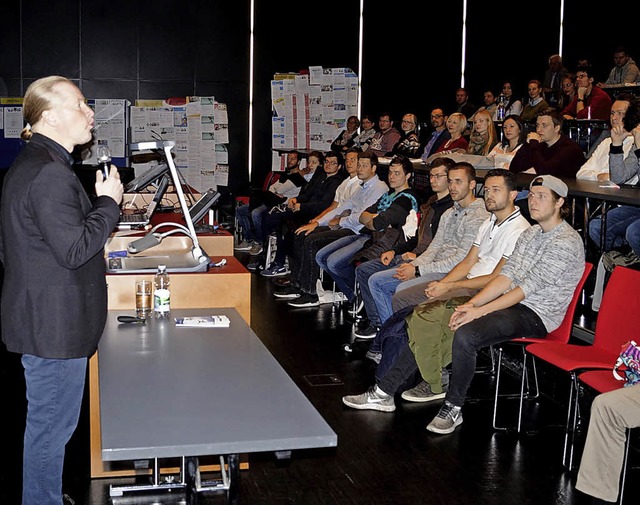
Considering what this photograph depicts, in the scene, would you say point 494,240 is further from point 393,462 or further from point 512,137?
point 512,137

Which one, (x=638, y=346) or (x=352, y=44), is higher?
(x=352, y=44)

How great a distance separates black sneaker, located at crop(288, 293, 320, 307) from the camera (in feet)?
23.7

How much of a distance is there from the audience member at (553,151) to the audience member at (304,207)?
2.15 m

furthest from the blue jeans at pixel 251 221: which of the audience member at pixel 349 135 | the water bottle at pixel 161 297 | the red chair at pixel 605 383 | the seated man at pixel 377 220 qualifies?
the red chair at pixel 605 383

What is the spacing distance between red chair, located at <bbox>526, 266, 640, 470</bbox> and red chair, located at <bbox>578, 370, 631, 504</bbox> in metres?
0.06

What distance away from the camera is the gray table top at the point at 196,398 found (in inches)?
80.8

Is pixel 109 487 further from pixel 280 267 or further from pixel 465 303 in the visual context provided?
pixel 280 267

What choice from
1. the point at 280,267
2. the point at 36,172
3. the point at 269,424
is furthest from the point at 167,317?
the point at 280,267

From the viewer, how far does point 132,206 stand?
666 centimetres

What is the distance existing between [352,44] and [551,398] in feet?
29.2

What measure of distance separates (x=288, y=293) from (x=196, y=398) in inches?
205

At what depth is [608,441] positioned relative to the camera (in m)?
3.33

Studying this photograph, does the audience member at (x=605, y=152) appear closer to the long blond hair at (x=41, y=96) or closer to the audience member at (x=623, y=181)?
the audience member at (x=623, y=181)

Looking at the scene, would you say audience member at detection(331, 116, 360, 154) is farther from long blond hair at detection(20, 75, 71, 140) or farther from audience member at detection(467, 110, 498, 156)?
long blond hair at detection(20, 75, 71, 140)
